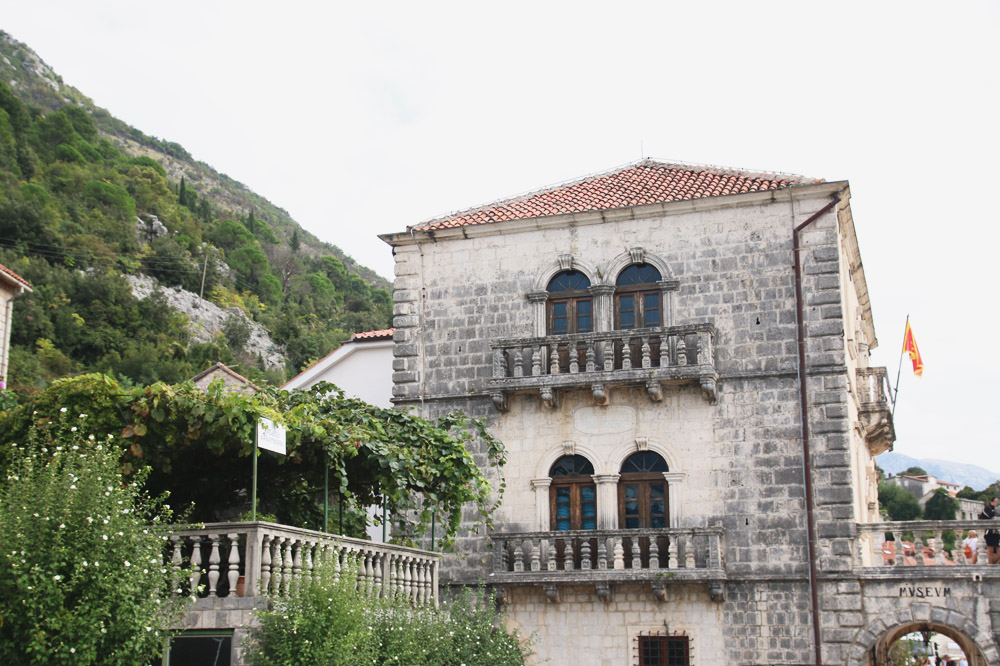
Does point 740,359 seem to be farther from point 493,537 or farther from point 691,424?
point 493,537

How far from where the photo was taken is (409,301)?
22078 mm

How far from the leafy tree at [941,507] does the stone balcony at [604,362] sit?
29498 millimetres

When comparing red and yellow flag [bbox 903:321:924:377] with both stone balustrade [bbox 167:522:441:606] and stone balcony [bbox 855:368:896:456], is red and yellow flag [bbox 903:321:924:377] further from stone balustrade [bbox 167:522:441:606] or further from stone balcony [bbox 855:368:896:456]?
stone balustrade [bbox 167:522:441:606]

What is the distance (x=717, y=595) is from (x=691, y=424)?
3.08m


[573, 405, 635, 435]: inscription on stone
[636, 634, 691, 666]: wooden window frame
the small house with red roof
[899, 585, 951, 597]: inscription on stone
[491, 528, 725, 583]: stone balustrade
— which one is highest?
the small house with red roof

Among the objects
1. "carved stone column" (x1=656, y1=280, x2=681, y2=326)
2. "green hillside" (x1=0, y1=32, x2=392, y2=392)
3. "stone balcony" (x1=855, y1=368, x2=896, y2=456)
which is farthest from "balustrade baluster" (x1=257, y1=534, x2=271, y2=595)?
"green hillside" (x1=0, y1=32, x2=392, y2=392)

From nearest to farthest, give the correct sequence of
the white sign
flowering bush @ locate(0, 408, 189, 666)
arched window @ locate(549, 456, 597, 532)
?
flowering bush @ locate(0, 408, 189, 666) < the white sign < arched window @ locate(549, 456, 597, 532)

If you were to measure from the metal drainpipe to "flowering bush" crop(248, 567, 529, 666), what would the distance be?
20.6 ft

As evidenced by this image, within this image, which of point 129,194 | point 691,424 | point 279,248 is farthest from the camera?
point 279,248

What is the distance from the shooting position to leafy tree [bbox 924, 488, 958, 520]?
146 ft

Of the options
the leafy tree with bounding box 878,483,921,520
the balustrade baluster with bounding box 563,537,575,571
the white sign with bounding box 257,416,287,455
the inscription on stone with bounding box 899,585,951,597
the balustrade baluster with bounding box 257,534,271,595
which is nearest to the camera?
the balustrade baluster with bounding box 257,534,271,595

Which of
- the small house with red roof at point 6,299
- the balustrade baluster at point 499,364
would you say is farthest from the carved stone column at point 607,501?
the small house with red roof at point 6,299

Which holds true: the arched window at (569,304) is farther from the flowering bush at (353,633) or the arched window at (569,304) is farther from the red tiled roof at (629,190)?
the flowering bush at (353,633)

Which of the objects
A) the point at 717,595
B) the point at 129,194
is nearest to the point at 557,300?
the point at 717,595
